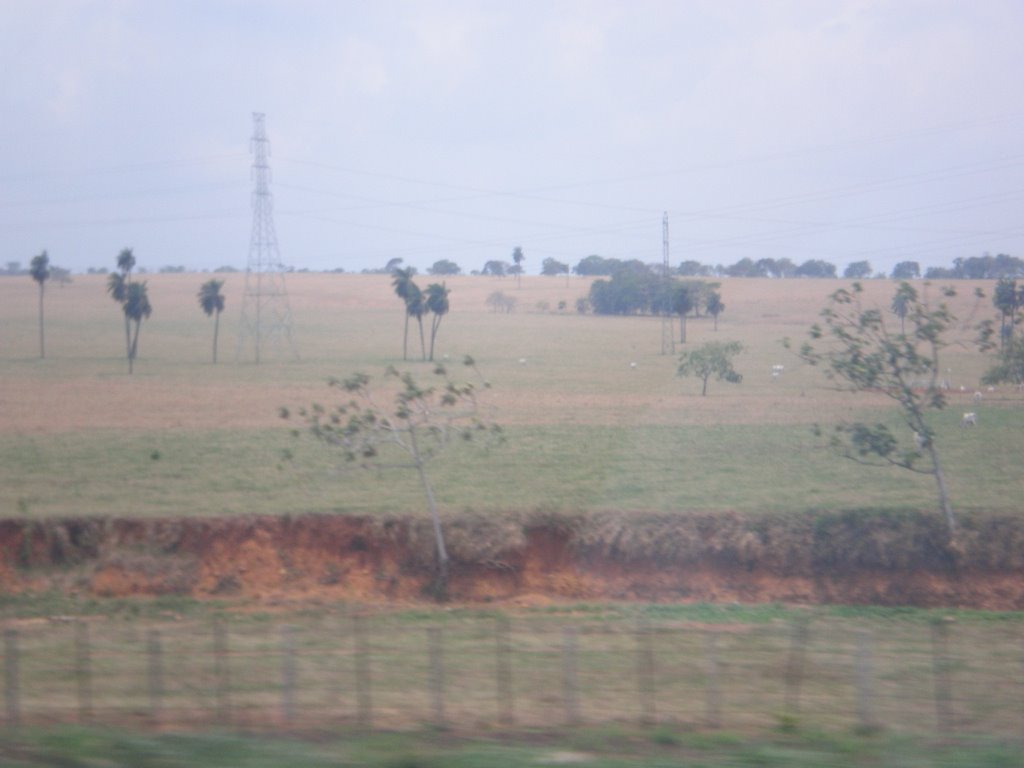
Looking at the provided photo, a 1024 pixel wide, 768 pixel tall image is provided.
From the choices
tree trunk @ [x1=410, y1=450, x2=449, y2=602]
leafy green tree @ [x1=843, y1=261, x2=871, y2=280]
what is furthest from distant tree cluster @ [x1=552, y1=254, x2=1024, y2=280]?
tree trunk @ [x1=410, y1=450, x2=449, y2=602]

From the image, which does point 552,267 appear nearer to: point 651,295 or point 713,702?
point 651,295

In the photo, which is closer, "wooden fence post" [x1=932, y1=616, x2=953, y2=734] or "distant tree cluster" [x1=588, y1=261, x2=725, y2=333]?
"wooden fence post" [x1=932, y1=616, x2=953, y2=734]

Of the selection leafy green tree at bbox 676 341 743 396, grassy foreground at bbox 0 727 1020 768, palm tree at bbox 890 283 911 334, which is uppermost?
palm tree at bbox 890 283 911 334

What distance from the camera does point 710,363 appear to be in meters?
40.7

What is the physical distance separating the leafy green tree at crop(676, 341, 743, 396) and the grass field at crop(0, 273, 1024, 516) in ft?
2.81

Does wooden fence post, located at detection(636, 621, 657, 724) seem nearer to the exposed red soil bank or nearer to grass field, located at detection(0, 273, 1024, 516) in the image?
the exposed red soil bank

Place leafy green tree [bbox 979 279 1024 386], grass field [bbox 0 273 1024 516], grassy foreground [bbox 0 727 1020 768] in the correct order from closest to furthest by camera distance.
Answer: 1. grassy foreground [bbox 0 727 1020 768]
2. grass field [bbox 0 273 1024 516]
3. leafy green tree [bbox 979 279 1024 386]

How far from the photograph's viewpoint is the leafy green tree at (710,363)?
40719 mm

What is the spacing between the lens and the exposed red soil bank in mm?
22031

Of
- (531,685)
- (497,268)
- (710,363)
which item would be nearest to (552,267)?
(497,268)

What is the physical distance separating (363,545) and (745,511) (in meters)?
9.43

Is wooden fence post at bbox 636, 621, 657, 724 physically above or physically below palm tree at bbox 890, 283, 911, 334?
below

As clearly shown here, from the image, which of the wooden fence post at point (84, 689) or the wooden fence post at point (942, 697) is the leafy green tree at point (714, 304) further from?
the wooden fence post at point (84, 689)

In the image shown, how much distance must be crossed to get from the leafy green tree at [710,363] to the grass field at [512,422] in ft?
2.81
